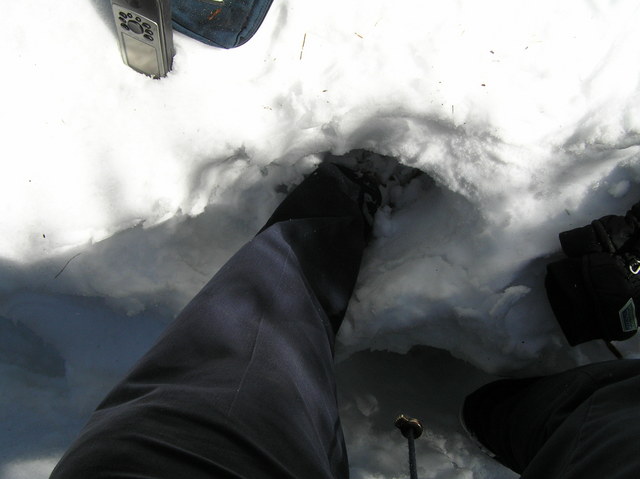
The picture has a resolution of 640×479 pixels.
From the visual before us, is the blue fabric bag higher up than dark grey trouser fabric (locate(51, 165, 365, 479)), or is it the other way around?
the blue fabric bag

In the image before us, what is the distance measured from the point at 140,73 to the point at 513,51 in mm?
660

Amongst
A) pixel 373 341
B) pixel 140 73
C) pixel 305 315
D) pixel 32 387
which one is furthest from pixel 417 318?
pixel 32 387

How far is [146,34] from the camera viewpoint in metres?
0.77

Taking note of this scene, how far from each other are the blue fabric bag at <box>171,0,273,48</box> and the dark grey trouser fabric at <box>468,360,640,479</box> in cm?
80

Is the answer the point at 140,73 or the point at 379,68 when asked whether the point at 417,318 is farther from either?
the point at 140,73

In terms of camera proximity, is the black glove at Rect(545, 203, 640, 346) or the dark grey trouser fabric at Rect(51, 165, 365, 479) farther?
the black glove at Rect(545, 203, 640, 346)

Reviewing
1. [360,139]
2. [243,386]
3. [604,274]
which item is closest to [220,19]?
[360,139]

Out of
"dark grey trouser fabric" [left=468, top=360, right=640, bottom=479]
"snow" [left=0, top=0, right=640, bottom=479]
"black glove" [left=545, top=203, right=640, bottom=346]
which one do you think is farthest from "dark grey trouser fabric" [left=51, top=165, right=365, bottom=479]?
"black glove" [left=545, top=203, right=640, bottom=346]

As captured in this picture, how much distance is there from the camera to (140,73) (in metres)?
0.85

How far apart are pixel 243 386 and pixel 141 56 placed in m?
0.59

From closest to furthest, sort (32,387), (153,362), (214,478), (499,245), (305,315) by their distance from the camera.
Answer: (214,478), (153,362), (305,315), (499,245), (32,387)

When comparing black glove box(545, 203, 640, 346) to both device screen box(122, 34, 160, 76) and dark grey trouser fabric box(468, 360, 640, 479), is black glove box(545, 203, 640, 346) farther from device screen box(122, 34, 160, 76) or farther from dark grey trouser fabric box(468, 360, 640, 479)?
device screen box(122, 34, 160, 76)

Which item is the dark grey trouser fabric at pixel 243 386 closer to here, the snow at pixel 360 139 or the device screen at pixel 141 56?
the snow at pixel 360 139

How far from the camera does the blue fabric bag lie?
0.83 metres
